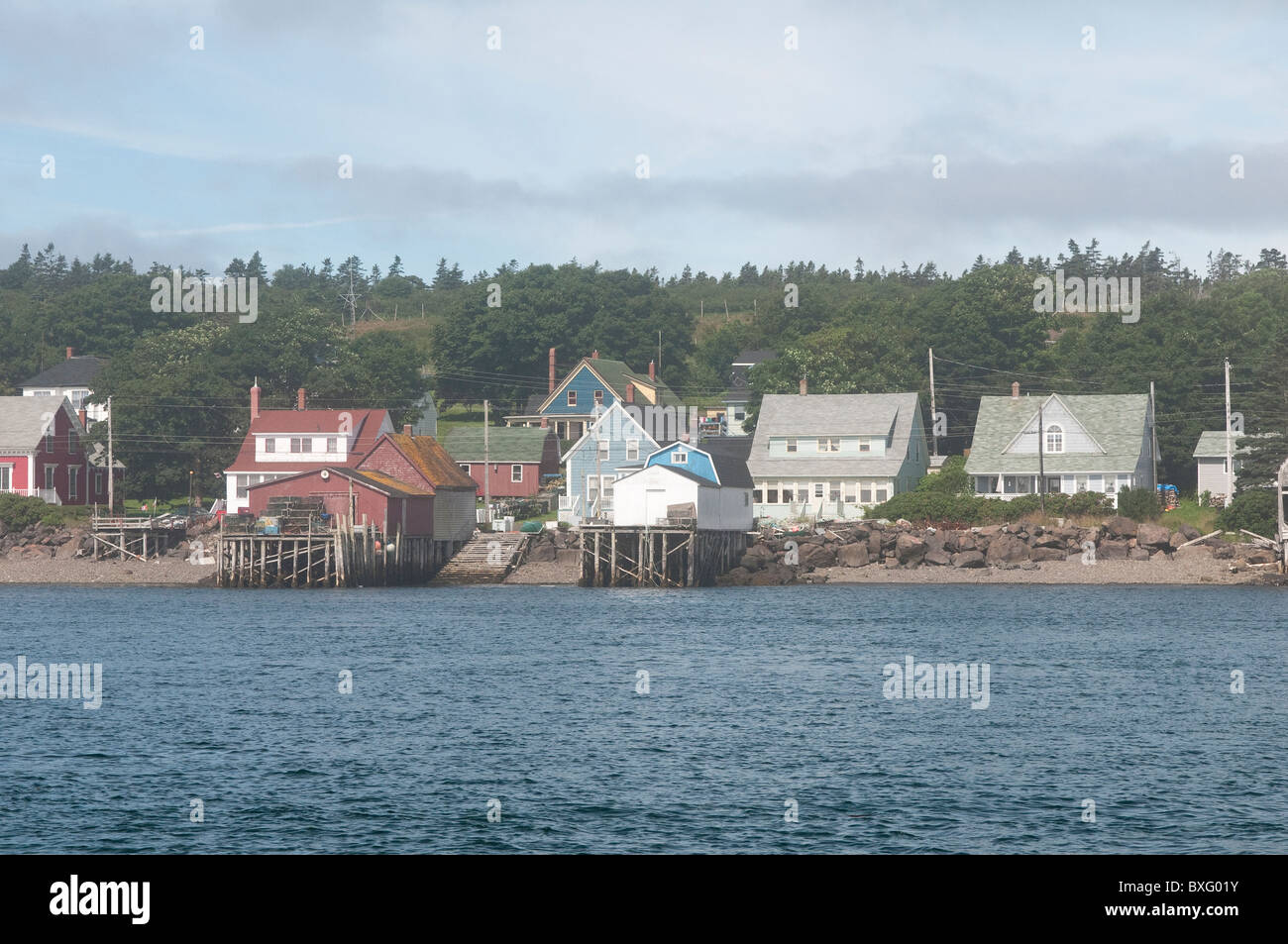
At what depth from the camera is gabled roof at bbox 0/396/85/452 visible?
88625mm

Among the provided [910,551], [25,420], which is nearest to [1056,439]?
[910,551]

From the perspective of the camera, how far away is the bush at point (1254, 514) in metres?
71.5

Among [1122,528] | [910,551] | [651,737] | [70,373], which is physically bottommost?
[651,737]

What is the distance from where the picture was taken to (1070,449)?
8581 centimetres

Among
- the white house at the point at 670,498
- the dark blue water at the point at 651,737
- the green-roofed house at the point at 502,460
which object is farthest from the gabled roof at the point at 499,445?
the dark blue water at the point at 651,737

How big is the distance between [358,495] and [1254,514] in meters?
45.6

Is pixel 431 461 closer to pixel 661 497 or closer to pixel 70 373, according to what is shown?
pixel 661 497

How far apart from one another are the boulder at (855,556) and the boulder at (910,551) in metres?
1.71

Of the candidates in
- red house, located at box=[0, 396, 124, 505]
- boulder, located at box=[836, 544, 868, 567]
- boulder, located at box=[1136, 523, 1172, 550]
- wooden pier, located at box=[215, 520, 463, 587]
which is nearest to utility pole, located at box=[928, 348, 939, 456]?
boulder, located at box=[1136, 523, 1172, 550]

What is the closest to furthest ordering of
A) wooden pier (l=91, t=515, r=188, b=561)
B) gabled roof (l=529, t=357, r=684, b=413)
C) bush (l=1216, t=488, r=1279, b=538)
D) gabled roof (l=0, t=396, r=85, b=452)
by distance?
bush (l=1216, t=488, r=1279, b=538)
wooden pier (l=91, t=515, r=188, b=561)
gabled roof (l=0, t=396, r=85, b=452)
gabled roof (l=529, t=357, r=684, b=413)

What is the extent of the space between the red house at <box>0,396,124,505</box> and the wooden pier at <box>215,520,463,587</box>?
1986cm

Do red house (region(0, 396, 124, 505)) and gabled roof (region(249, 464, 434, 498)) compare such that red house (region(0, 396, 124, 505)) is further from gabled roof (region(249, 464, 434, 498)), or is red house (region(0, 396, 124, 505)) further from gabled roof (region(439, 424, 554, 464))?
gabled roof (region(439, 424, 554, 464))

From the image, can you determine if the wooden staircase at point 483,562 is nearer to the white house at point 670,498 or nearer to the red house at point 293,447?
the white house at point 670,498
